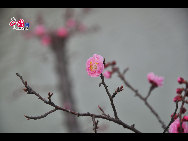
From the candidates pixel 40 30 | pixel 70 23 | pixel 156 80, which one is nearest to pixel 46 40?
pixel 40 30

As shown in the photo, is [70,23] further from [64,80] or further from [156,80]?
[156,80]

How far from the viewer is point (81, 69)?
7.30 ft

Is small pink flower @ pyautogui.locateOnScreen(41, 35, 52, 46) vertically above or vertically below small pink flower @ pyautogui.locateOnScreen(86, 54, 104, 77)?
above

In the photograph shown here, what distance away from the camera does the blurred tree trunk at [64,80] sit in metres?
1.39

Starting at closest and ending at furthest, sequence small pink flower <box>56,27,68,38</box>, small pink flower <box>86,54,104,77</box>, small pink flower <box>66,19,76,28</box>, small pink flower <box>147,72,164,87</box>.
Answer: small pink flower <box>86,54,104,77</box>, small pink flower <box>147,72,164,87</box>, small pink flower <box>56,27,68,38</box>, small pink flower <box>66,19,76,28</box>

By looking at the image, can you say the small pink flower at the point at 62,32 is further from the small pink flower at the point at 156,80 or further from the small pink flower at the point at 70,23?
the small pink flower at the point at 156,80

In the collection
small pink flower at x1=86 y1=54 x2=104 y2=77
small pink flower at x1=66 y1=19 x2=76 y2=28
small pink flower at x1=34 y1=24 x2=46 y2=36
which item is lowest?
small pink flower at x1=86 y1=54 x2=104 y2=77

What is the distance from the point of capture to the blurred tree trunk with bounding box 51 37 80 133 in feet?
4.55

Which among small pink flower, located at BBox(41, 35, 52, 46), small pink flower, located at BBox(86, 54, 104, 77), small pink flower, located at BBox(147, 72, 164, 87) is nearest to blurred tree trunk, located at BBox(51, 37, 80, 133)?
small pink flower, located at BBox(41, 35, 52, 46)

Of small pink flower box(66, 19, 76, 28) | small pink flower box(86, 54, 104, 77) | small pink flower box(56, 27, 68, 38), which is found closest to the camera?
small pink flower box(86, 54, 104, 77)

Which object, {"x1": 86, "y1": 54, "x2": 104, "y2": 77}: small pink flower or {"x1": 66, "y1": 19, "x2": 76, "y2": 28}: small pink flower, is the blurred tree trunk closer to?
{"x1": 66, "y1": 19, "x2": 76, "y2": 28}: small pink flower
